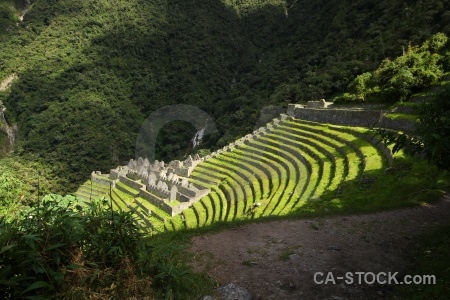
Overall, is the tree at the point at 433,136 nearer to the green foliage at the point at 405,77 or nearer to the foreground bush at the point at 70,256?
the foreground bush at the point at 70,256

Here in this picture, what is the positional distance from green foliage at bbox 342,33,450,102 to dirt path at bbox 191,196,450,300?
45.8 feet

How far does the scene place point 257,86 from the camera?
208 ft

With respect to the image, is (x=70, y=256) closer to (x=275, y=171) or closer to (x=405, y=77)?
(x=275, y=171)

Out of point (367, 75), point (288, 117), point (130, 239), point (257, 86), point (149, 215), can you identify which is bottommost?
point (149, 215)

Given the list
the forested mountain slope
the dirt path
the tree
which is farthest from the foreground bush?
the forested mountain slope

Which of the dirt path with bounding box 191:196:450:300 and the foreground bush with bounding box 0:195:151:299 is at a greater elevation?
the foreground bush with bounding box 0:195:151:299

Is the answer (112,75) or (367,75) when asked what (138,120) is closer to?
(112,75)

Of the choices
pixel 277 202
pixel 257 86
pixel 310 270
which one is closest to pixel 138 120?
pixel 257 86

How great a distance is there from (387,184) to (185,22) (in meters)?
104

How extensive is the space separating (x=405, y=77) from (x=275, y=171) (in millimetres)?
10828

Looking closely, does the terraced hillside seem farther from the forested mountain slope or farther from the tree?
the forested mountain slope

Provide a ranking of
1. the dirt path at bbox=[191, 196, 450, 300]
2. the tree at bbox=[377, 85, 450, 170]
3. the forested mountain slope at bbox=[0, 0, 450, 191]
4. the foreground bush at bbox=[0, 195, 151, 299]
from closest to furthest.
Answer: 1. the foreground bush at bbox=[0, 195, 151, 299]
2. the tree at bbox=[377, 85, 450, 170]
3. the dirt path at bbox=[191, 196, 450, 300]
4. the forested mountain slope at bbox=[0, 0, 450, 191]

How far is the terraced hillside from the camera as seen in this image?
13.6 m

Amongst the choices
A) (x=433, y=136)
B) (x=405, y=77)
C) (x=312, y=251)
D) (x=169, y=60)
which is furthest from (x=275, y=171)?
(x=169, y=60)
